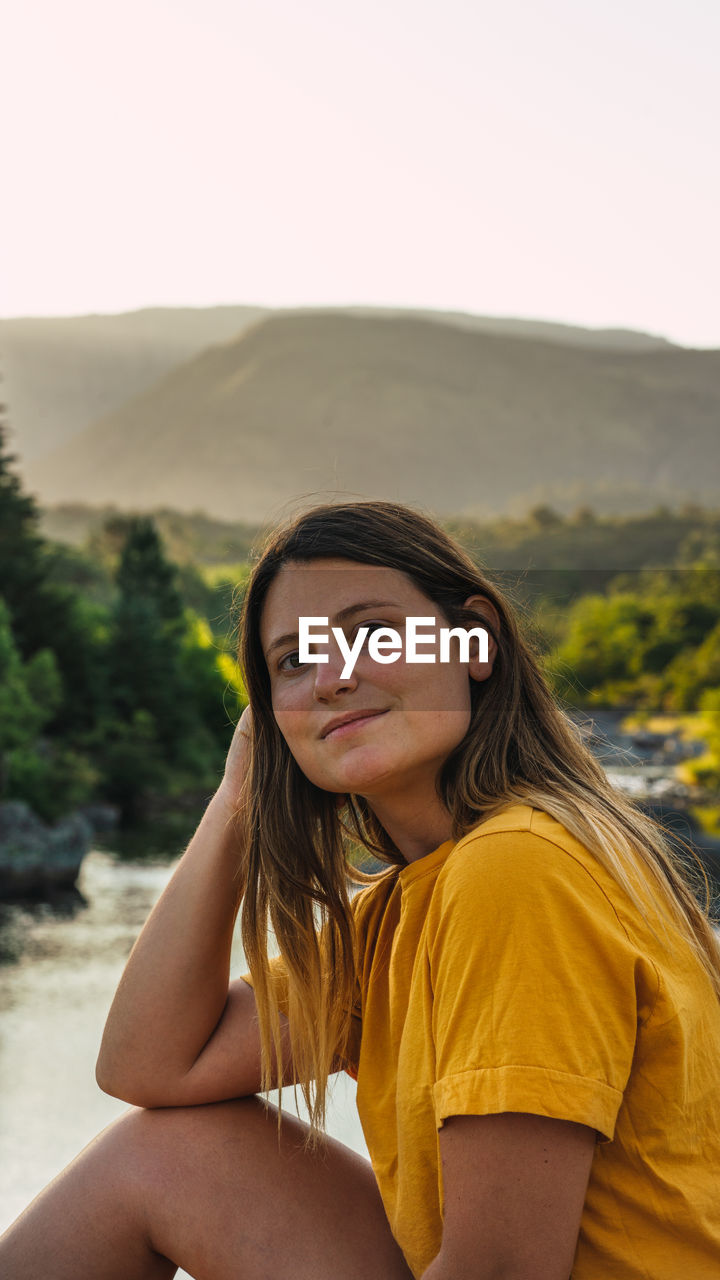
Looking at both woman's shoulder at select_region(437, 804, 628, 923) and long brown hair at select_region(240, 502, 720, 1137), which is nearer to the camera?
woman's shoulder at select_region(437, 804, 628, 923)

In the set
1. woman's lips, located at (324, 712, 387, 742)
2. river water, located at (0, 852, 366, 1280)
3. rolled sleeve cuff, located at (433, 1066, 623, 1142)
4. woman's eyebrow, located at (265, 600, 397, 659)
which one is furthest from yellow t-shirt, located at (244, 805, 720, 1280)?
river water, located at (0, 852, 366, 1280)

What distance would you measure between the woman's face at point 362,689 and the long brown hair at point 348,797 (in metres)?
0.02

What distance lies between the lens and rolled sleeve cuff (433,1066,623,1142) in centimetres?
80

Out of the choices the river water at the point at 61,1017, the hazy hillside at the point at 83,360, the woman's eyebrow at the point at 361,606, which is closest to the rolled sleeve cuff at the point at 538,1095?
the woman's eyebrow at the point at 361,606

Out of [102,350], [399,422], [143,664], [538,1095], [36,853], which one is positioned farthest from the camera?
[102,350]

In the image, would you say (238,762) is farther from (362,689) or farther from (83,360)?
(83,360)

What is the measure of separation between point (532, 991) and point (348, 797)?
0.50 m

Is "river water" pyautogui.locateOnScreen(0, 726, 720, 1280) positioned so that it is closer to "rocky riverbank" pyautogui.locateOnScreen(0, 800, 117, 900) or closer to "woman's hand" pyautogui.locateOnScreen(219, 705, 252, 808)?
"rocky riverbank" pyautogui.locateOnScreen(0, 800, 117, 900)

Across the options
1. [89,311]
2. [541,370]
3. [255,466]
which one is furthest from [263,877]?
[89,311]

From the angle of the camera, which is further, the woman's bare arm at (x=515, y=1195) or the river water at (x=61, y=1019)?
the river water at (x=61, y=1019)

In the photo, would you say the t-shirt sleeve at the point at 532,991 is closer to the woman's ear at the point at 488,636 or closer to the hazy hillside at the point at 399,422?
the woman's ear at the point at 488,636

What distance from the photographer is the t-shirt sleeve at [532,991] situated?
31.8 inches

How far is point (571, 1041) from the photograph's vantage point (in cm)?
81

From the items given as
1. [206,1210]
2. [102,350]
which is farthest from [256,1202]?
[102,350]
